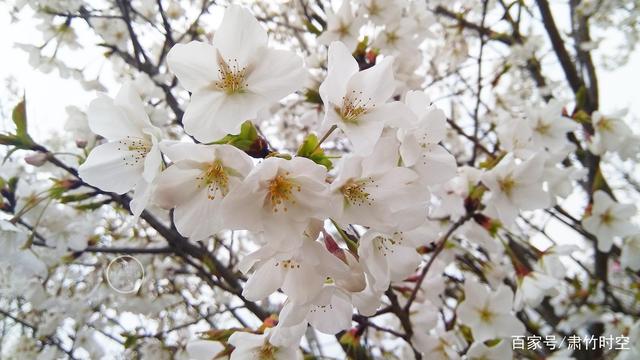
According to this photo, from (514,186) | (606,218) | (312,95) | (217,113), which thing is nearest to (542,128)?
(606,218)

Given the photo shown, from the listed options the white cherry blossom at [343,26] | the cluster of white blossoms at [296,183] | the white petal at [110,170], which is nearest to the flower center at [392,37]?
the white cherry blossom at [343,26]

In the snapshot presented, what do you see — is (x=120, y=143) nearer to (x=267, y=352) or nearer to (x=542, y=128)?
(x=267, y=352)

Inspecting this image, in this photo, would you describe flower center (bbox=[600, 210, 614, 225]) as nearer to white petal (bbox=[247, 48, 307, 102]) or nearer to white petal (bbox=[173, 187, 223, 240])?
white petal (bbox=[247, 48, 307, 102])

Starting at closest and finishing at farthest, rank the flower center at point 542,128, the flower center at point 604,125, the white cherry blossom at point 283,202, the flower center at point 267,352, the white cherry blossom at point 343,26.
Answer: the white cherry blossom at point 283,202
the flower center at point 267,352
the white cherry blossom at point 343,26
the flower center at point 542,128
the flower center at point 604,125

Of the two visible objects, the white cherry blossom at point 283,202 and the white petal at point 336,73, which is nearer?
the white cherry blossom at point 283,202

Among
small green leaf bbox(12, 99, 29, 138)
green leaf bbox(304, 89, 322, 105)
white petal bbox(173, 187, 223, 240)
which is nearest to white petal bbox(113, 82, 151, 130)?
white petal bbox(173, 187, 223, 240)

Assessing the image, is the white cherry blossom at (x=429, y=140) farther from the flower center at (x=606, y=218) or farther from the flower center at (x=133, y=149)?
the flower center at (x=606, y=218)
